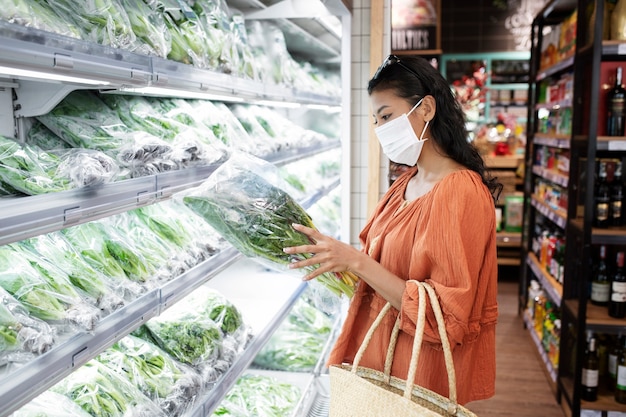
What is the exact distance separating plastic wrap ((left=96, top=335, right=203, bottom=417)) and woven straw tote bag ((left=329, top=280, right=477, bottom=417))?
0.56 metres

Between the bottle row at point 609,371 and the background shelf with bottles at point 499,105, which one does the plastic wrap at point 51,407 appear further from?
the background shelf with bottles at point 499,105

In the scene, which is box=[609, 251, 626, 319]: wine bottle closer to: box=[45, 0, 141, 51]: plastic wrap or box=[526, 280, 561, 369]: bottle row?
box=[526, 280, 561, 369]: bottle row

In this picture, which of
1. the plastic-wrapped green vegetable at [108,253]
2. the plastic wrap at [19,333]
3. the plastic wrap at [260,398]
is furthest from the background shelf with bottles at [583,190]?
the plastic wrap at [19,333]

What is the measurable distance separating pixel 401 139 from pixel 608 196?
86.7 inches

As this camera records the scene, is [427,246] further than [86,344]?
Yes

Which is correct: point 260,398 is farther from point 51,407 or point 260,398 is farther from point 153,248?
point 51,407

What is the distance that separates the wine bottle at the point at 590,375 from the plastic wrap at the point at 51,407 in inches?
116

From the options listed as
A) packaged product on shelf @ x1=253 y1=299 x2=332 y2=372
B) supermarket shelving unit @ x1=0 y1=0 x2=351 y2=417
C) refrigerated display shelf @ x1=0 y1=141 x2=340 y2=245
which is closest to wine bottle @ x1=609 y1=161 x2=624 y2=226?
packaged product on shelf @ x1=253 y1=299 x2=332 y2=372

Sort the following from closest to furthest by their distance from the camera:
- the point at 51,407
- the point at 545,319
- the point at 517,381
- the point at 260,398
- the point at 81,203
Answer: the point at 81,203 < the point at 51,407 < the point at 260,398 < the point at 517,381 < the point at 545,319

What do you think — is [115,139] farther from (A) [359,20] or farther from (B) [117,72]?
(A) [359,20]

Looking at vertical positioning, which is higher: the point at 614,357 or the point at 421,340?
the point at 421,340

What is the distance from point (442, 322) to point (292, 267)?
0.46m

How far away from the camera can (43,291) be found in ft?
4.93

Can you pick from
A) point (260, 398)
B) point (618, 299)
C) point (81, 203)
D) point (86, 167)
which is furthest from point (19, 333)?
point (618, 299)
